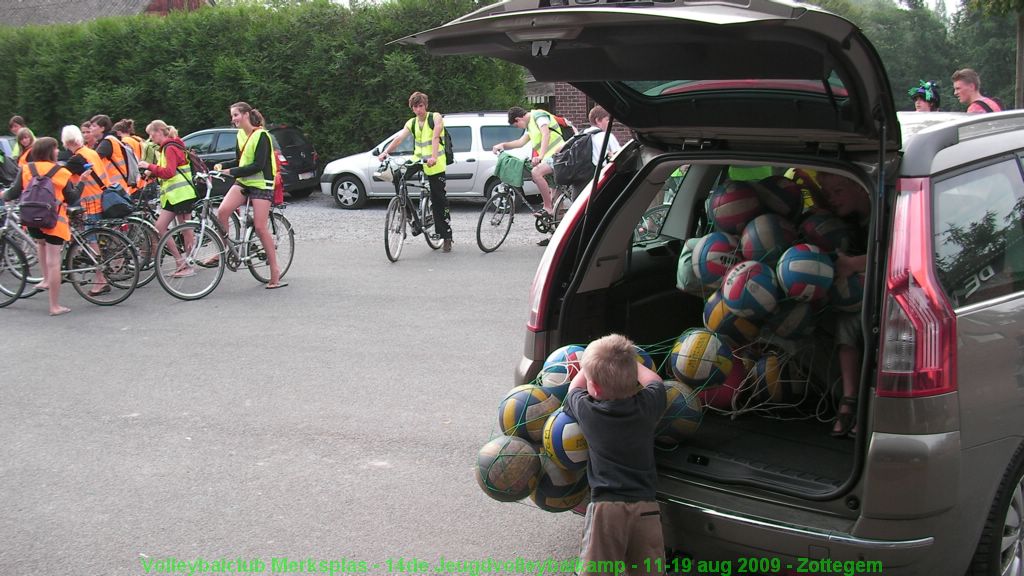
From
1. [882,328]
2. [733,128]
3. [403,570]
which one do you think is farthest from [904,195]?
[403,570]

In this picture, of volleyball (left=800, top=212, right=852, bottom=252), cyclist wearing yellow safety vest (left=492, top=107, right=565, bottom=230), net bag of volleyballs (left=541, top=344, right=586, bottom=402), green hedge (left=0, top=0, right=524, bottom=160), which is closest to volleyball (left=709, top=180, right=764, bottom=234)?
volleyball (left=800, top=212, right=852, bottom=252)

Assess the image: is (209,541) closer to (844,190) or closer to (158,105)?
(844,190)

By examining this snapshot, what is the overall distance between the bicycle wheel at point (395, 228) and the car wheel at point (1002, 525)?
9.03 m

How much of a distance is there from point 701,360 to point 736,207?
2.69ft

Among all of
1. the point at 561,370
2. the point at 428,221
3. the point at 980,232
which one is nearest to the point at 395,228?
the point at 428,221

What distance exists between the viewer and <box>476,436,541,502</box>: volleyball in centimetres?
365

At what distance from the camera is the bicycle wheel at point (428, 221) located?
40.2 feet

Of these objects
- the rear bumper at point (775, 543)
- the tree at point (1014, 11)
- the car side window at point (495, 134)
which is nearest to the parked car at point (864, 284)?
the rear bumper at point (775, 543)

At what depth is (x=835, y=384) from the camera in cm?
432

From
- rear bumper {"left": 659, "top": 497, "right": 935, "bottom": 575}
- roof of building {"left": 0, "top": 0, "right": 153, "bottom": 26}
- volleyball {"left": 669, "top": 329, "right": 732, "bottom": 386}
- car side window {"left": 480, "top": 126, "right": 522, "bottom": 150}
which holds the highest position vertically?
roof of building {"left": 0, "top": 0, "right": 153, "bottom": 26}

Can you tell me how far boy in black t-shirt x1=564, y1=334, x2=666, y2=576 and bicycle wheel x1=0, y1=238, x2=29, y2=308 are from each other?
8.50 m

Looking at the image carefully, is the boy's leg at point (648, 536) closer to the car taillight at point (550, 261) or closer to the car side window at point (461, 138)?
the car taillight at point (550, 261)

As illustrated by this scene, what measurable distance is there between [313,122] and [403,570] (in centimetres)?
1857

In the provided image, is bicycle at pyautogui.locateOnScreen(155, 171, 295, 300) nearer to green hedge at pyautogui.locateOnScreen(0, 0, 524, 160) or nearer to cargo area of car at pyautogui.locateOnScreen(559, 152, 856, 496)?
cargo area of car at pyautogui.locateOnScreen(559, 152, 856, 496)
